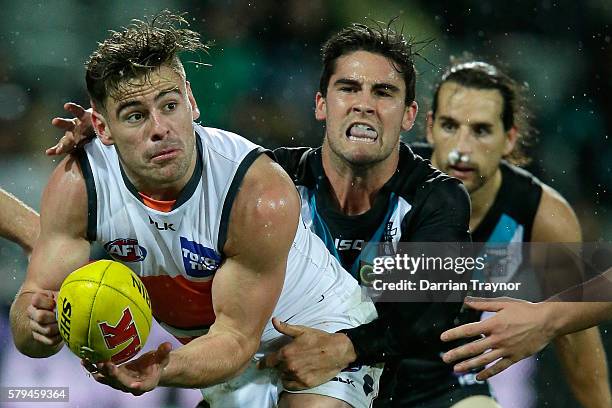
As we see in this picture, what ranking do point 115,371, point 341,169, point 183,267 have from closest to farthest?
point 115,371
point 183,267
point 341,169

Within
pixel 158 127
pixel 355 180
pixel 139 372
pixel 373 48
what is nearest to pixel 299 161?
pixel 355 180

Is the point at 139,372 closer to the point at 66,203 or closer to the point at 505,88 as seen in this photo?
the point at 66,203

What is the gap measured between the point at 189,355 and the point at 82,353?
326 millimetres

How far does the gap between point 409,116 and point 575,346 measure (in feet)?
4.51

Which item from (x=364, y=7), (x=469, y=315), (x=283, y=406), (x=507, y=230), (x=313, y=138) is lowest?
(x=283, y=406)

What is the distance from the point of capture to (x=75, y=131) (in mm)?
3414

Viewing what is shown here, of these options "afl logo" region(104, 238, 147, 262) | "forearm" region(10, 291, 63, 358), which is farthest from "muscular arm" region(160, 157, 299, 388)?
"forearm" region(10, 291, 63, 358)

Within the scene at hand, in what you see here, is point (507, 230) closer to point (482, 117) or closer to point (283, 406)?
point (482, 117)

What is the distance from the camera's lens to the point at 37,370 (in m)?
4.15

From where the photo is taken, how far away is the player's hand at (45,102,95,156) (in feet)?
11.1

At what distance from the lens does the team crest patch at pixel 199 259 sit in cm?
334

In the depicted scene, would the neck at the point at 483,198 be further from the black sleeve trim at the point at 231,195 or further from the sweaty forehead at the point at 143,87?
the sweaty forehead at the point at 143,87

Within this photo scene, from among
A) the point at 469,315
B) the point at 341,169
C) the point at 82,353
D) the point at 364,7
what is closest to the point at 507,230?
the point at 469,315

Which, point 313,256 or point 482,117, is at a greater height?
point 482,117
